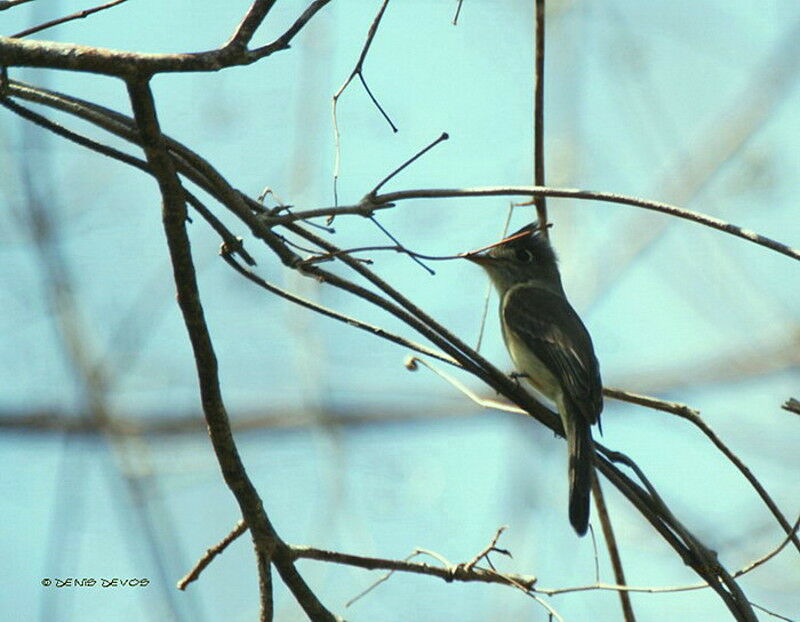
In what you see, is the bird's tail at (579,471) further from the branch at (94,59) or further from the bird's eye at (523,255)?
the branch at (94,59)

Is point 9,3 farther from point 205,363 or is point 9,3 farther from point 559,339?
point 559,339

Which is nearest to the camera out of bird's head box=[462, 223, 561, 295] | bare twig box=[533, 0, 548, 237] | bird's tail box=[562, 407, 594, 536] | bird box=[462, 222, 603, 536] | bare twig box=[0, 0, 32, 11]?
bare twig box=[0, 0, 32, 11]

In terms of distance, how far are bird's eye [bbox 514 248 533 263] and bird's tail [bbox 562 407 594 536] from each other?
1.72 m

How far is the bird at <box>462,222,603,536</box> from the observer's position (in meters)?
4.32

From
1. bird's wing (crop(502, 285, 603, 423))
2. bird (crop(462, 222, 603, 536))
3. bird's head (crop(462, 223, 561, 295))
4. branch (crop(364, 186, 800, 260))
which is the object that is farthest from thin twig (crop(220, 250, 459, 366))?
bird's head (crop(462, 223, 561, 295))

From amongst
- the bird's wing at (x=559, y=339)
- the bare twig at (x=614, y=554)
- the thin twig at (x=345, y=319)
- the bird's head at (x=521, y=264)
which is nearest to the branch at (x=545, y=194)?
the thin twig at (x=345, y=319)

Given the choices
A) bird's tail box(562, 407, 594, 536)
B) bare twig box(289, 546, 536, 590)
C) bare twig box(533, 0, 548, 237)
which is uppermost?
bare twig box(533, 0, 548, 237)

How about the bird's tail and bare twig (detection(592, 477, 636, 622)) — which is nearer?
bare twig (detection(592, 477, 636, 622))

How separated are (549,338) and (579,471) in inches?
61.4

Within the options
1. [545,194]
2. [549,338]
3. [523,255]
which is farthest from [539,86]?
[523,255]

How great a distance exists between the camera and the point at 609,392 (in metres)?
3.37

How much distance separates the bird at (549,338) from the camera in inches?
170

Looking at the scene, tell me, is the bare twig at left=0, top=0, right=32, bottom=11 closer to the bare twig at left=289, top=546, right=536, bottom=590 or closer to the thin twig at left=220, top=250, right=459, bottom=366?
the thin twig at left=220, top=250, right=459, bottom=366

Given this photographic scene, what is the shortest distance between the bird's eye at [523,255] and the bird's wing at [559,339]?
189mm
